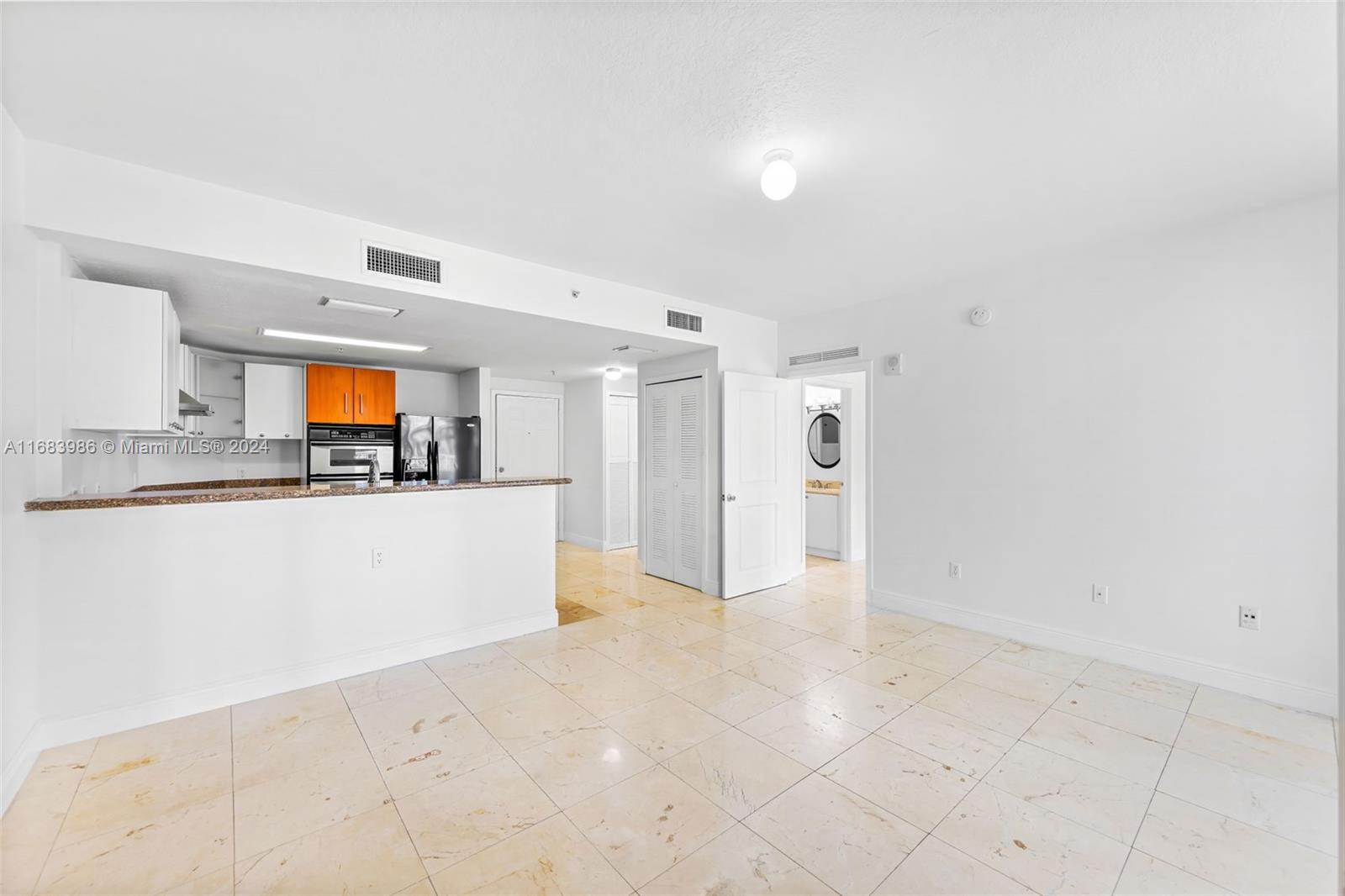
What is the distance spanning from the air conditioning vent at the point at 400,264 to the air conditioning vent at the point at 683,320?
185cm

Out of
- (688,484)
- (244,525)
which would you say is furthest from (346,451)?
(688,484)

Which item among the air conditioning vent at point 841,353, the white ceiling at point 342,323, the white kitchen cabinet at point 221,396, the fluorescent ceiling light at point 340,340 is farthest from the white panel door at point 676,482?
the white kitchen cabinet at point 221,396

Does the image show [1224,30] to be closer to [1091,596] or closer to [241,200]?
[1091,596]

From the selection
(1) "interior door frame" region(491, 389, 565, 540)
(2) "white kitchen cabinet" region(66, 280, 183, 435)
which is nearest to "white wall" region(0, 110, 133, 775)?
(2) "white kitchen cabinet" region(66, 280, 183, 435)

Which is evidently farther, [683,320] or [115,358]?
[683,320]

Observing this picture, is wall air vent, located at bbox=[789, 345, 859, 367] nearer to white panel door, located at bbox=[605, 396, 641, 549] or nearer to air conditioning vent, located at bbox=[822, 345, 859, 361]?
air conditioning vent, located at bbox=[822, 345, 859, 361]

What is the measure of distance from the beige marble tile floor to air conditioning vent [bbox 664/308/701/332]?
8.69 ft

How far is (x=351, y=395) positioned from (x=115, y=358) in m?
3.13

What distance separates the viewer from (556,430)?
25.4 ft

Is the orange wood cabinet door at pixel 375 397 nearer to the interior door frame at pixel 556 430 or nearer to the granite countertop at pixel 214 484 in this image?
the granite countertop at pixel 214 484

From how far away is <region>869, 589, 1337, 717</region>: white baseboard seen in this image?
2817 mm

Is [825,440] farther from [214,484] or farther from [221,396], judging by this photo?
[221,396]

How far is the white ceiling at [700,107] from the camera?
1.65 meters

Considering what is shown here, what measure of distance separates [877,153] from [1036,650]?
10.8 ft
